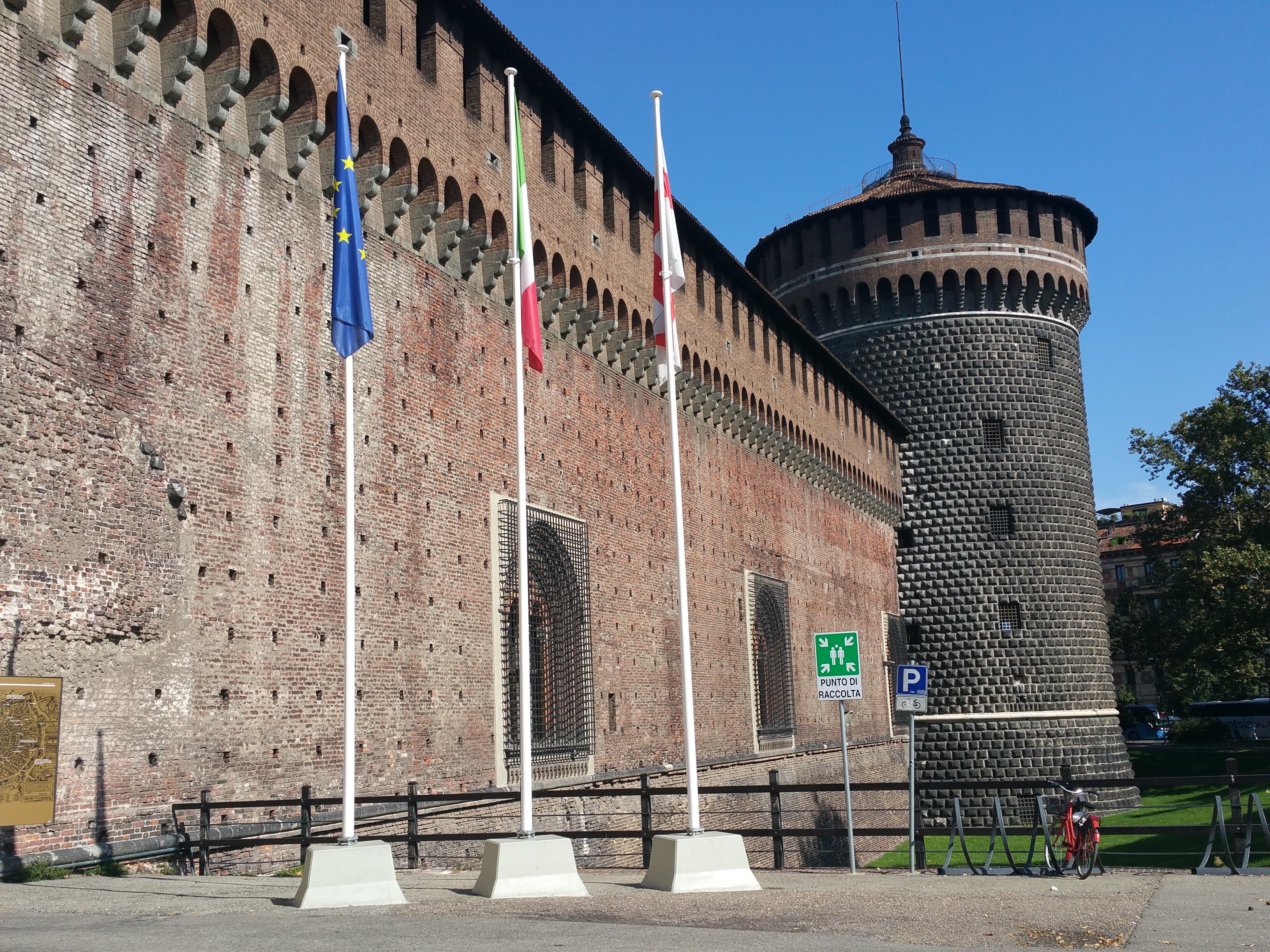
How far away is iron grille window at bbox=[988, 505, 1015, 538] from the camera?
37.3 meters

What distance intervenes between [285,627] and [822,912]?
727 cm

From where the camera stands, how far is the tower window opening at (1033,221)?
39.2 metres

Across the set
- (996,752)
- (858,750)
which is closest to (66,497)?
(858,750)

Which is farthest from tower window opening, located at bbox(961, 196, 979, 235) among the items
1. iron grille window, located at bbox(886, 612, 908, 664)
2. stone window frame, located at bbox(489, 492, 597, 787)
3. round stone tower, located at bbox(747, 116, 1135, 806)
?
stone window frame, located at bbox(489, 492, 597, 787)

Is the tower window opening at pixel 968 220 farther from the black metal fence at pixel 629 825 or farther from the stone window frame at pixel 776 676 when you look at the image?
the black metal fence at pixel 629 825

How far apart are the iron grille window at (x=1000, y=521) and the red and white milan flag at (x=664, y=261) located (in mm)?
27064

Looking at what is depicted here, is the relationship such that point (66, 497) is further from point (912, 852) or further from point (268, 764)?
point (912, 852)

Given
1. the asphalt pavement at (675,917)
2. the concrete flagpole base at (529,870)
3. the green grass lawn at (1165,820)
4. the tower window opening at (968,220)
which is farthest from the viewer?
the tower window opening at (968,220)

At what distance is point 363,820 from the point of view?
14.3 meters

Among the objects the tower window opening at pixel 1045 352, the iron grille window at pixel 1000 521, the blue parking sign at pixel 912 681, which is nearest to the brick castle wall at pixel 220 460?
the blue parking sign at pixel 912 681

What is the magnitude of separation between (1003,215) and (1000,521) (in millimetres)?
9938

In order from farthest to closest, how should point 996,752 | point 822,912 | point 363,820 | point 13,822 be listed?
point 996,752
point 363,820
point 13,822
point 822,912

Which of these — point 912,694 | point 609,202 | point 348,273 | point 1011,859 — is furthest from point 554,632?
point 348,273

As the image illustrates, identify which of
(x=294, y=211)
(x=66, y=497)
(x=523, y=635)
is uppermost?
(x=294, y=211)
